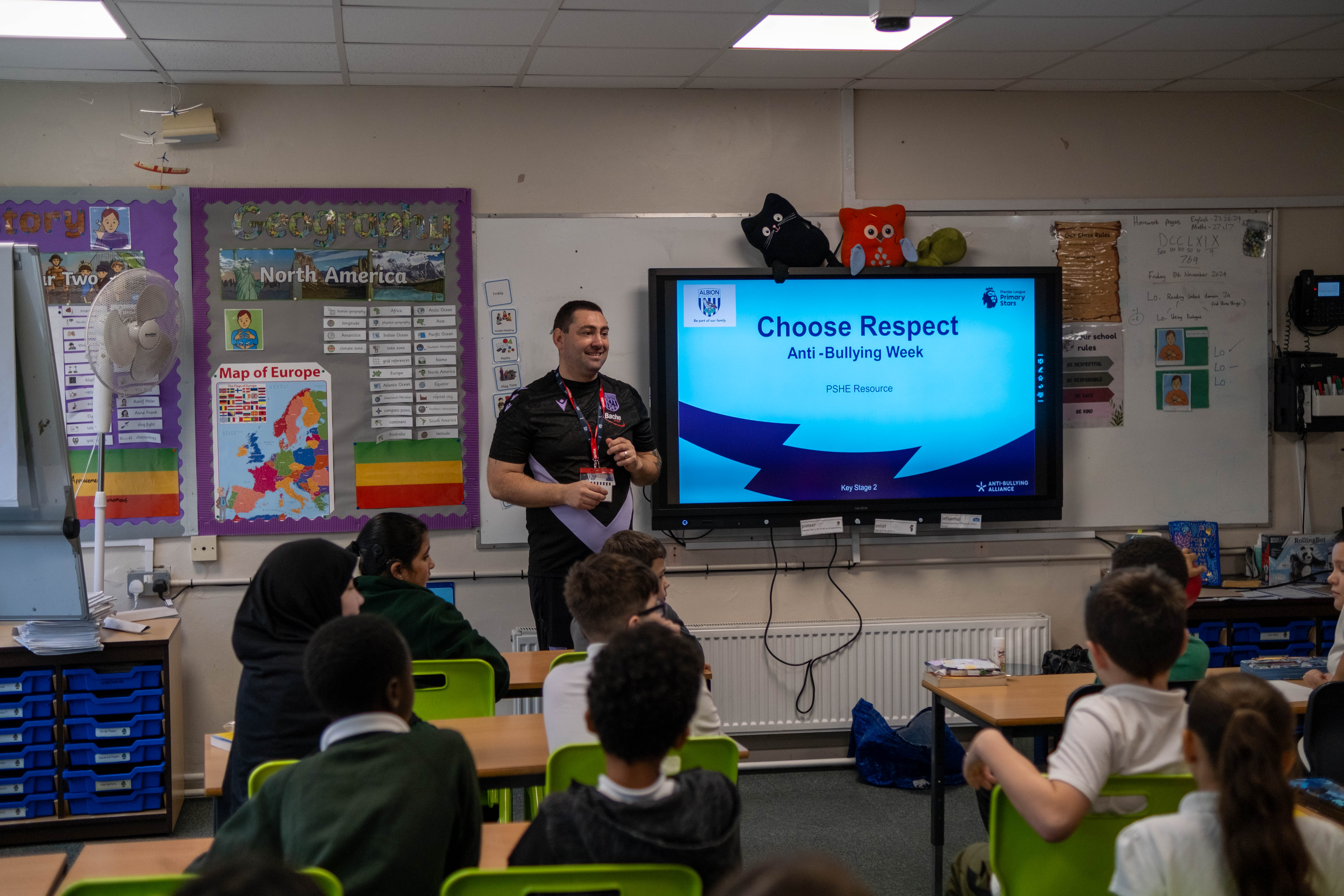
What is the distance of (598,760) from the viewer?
2.01 m

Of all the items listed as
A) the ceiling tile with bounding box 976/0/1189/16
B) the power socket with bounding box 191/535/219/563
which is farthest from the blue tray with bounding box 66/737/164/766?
the ceiling tile with bounding box 976/0/1189/16

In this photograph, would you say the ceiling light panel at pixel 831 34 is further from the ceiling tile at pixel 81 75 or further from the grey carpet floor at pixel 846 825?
the grey carpet floor at pixel 846 825

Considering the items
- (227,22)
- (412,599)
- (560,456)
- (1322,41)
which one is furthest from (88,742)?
(1322,41)

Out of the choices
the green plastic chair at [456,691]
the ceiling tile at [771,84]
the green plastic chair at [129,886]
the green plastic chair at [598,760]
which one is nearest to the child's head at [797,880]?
the green plastic chair at [129,886]

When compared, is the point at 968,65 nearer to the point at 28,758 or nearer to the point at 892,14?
the point at 892,14

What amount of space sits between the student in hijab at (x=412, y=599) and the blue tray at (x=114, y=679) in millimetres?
1395

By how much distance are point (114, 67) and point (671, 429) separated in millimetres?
2575

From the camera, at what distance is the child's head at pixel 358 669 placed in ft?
5.17

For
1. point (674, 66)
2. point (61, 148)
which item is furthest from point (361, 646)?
point (61, 148)

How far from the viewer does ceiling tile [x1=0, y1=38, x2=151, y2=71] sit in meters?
3.68

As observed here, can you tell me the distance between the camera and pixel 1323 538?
468cm

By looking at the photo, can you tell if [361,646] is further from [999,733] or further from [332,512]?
[332,512]

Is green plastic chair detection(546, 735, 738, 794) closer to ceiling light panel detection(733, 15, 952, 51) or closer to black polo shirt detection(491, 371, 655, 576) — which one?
black polo shirt detection(491, 371, 655, 576)

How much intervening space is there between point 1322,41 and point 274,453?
4.50 metres
